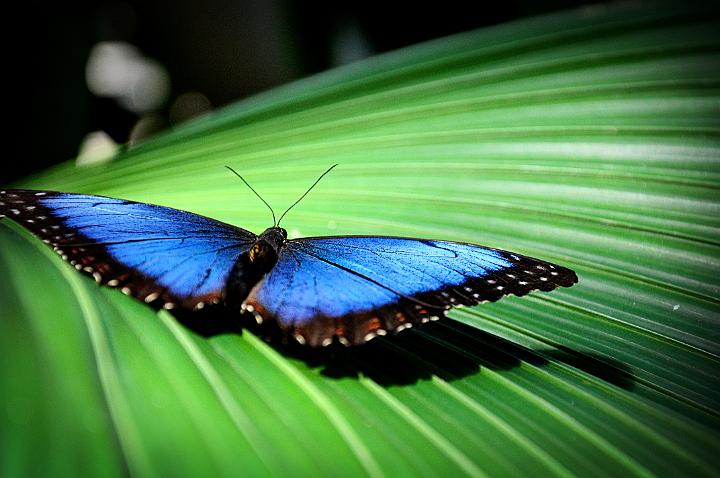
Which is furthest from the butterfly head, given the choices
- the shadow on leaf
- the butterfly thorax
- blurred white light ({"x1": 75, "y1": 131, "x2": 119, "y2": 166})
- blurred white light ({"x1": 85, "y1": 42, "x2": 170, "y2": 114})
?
blurred white light ({"x1": 85, "y1": 42, "x2": 170, "y2": 114})

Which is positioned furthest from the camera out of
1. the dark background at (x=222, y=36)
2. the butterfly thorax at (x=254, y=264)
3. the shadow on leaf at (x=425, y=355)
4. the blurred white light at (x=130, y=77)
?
the blurred white light at (x=130, y=77)

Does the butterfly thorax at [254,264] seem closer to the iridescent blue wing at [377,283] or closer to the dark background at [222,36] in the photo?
the iridescent blue wing at [377,283]

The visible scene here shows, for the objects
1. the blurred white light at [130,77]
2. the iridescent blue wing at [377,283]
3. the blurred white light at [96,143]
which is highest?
the blurred white light at [130,77]

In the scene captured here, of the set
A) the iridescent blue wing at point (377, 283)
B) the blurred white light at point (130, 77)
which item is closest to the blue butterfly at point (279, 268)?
the iridescent blue wing at point (377, 283)

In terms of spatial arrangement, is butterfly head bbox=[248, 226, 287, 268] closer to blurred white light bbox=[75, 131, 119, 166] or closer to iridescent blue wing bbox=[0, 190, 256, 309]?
iridescent blue wing bbox=[0, 190, 256, 309]

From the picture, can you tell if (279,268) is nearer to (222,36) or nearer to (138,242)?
(138,242)

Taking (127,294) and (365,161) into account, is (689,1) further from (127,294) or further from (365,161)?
(127,294)

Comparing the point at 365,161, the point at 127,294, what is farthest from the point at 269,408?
the point at 365,161
